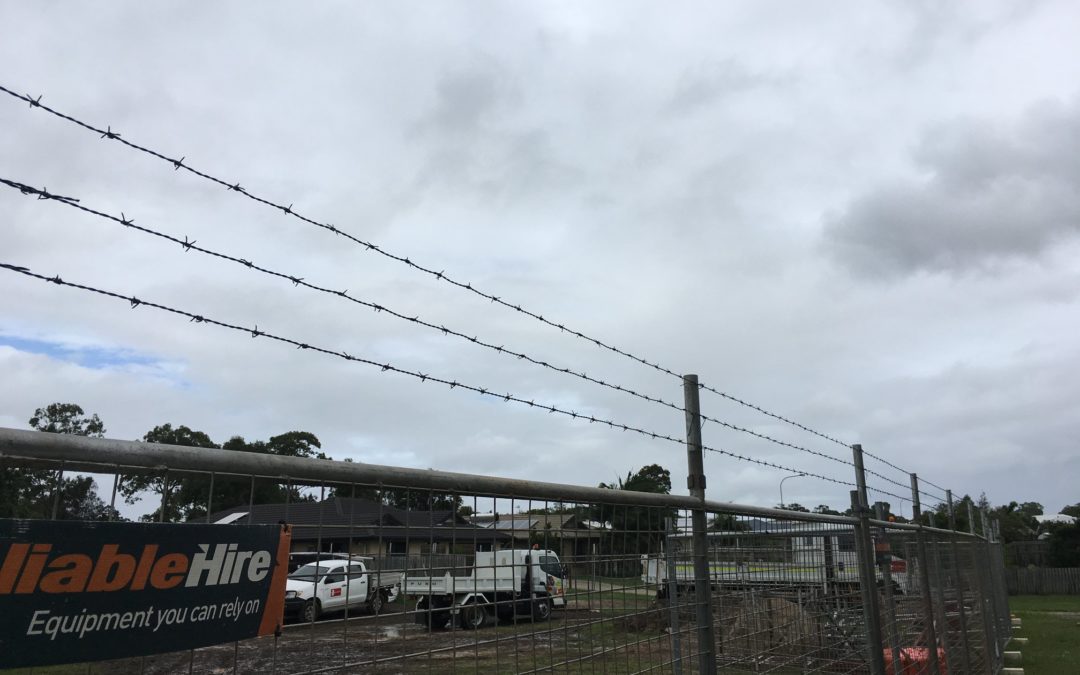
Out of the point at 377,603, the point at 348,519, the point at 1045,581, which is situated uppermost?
the point at 348,519

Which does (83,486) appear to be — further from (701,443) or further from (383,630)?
(701,443)

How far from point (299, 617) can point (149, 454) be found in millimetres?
595

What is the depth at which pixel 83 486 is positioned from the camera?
178cm

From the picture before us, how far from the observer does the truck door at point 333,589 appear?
6.97 ft

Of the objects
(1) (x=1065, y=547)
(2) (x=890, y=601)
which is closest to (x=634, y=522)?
(2) (x=890, y=601)

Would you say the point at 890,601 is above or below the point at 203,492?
below

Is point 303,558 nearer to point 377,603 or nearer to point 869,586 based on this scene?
point 377,603

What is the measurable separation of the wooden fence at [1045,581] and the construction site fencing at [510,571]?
4475 centimetres

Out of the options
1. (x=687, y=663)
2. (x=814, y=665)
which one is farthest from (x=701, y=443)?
(x=814, y=665)

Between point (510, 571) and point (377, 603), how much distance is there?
653 mm

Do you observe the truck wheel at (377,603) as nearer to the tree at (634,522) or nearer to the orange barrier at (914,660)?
the tree at (634,522)

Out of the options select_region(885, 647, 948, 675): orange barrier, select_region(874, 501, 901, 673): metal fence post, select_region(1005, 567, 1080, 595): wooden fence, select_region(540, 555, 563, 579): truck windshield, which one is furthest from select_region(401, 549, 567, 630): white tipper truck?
select_region(1005, 567, 1080, 595): wooden fence

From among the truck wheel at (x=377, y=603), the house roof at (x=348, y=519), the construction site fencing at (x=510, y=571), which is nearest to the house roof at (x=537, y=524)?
the construction site fencing at (x=510, y=571)

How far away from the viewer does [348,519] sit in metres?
2.20
